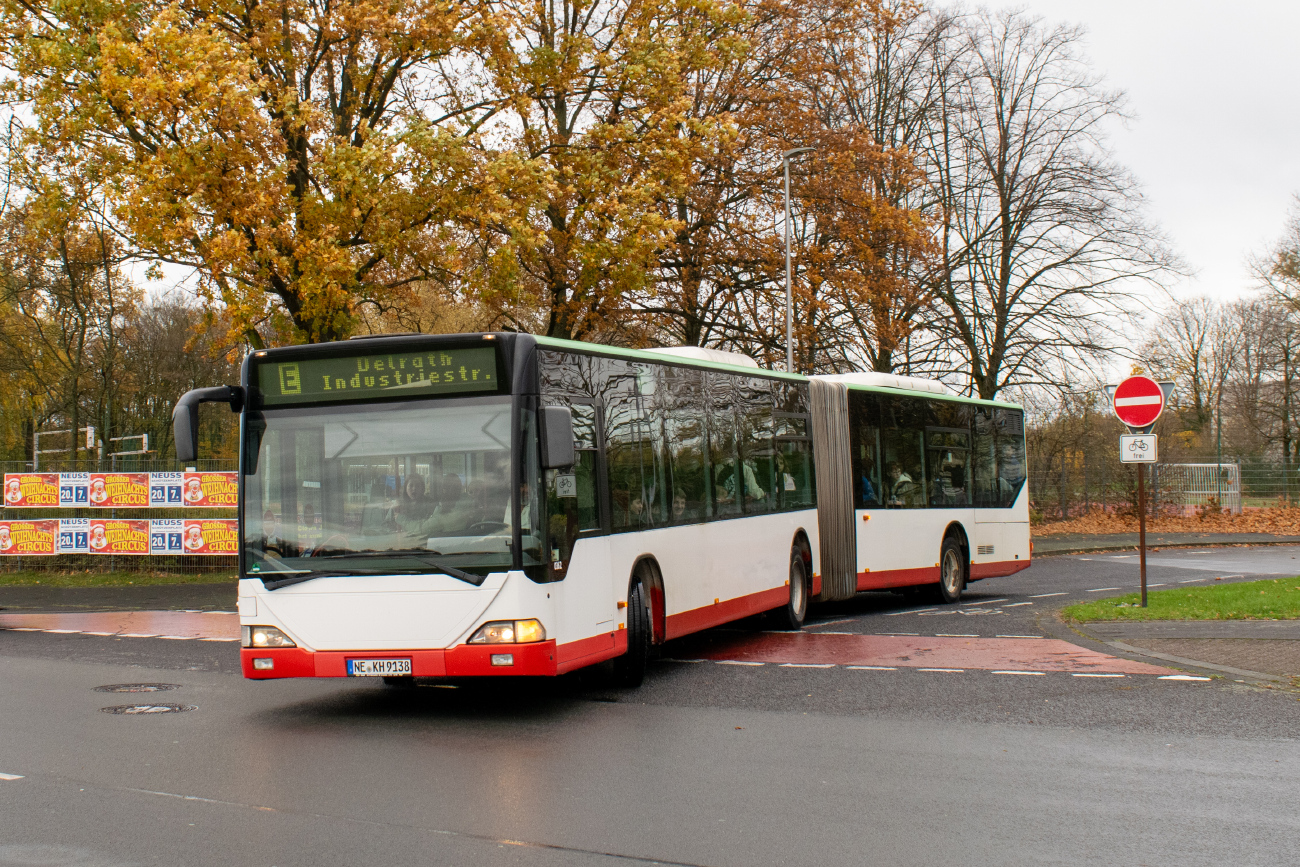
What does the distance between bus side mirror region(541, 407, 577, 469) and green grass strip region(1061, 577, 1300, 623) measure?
780 centimetres

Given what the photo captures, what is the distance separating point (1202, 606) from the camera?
15.1 metres

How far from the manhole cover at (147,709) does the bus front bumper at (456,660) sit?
4.68 feet

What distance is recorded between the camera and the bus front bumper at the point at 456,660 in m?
8.97

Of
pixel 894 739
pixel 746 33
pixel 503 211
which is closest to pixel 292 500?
pixel 894 739

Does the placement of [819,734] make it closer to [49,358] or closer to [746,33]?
[746,33]

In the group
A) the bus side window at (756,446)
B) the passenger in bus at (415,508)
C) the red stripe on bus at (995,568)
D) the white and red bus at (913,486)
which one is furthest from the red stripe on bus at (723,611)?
the red stripe on bus at (995,568)

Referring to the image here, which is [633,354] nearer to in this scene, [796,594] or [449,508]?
[449,508]

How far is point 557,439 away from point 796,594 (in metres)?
6.81

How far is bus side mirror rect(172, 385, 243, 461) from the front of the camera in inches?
364

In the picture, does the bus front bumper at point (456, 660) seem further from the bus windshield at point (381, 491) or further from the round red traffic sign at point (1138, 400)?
the round red traffic sign at point (1138, 400)

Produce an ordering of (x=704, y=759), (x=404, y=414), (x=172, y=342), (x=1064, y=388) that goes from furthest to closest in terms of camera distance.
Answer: (x=172, y=342)
(x=1064, y=388)
(x=404, y=414)
(x=704, y=759)

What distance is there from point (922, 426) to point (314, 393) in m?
10.9

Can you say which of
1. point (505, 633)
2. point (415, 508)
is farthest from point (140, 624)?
point (505, 633)

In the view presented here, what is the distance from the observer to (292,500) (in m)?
9.44
